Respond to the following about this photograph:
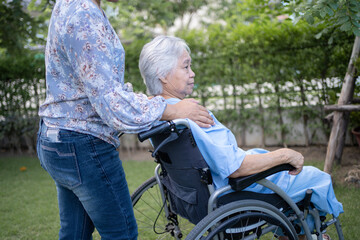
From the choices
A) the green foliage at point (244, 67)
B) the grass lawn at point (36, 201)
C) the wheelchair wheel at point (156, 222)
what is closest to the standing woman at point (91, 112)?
the wheelchair wheel at point (156, 222)

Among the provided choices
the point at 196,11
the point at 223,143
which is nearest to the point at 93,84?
the point at 223,143

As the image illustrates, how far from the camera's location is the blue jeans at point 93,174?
1491 millimetres

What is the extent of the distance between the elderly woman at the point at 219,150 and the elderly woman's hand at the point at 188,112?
45mm

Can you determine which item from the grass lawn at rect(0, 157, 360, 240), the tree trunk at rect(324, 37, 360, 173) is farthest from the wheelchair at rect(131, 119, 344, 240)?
the tree trunk at rect(324, 37, 360, 173)

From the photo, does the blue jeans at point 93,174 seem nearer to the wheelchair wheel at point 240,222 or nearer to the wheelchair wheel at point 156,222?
the wheelchair wheel at point 240,222

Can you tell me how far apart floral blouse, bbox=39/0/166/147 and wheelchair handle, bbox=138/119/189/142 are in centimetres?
6

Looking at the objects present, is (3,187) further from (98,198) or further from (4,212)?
(98,198)

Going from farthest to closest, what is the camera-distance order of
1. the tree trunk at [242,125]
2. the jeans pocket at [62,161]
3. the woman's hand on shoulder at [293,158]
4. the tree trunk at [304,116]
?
the tree trunk at [242,125], the tree trunk at [304,116], the woman's hand on shoulder at [293,158], the jeans pocket at [62,161]

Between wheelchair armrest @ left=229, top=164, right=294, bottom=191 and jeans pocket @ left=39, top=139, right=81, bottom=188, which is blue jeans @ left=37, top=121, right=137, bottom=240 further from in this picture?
wheelchair armrest @ left=229, top=164, right=294, bottom=191

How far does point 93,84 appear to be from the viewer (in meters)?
1.37

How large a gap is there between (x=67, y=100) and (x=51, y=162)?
0.90 feet

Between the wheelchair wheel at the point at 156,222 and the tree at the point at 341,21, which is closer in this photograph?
the wheelchair wheel at the point at 156,222

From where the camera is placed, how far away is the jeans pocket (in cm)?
149

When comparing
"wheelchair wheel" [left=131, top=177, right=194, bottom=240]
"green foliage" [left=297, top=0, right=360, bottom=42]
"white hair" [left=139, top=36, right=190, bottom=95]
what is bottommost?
"wheelchair wheel" [left=131, top=177, right=194, bottom=240]
